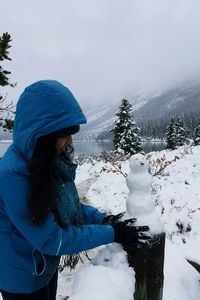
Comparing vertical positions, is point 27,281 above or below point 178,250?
above

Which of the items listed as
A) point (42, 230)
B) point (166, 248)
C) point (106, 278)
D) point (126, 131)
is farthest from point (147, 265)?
point (126, 131)

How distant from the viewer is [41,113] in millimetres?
1556

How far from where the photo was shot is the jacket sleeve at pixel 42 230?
1563 millimetres

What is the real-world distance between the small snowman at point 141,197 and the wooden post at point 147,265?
0.10 m

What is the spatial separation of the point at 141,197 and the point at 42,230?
2.39ft

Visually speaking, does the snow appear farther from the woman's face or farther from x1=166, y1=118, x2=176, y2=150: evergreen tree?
x1=166, y1=118, x2=176, y2=150: evergreen tree

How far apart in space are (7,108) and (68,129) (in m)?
9.08

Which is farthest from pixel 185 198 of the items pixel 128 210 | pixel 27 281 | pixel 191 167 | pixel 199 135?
pixel 199 135

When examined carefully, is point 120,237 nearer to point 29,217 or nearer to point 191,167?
point 29,217

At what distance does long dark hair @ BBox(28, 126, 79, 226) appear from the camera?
1591 mm

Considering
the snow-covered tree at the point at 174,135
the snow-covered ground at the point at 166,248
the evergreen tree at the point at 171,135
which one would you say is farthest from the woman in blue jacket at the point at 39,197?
the evergreen tree at the point at 171,135

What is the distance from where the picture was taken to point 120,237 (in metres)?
1.93

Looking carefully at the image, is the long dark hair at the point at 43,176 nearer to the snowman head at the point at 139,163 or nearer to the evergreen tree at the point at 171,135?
the snowman head at the point at 139,163

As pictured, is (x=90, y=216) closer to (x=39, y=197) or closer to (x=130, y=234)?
(x=130, y=234)
